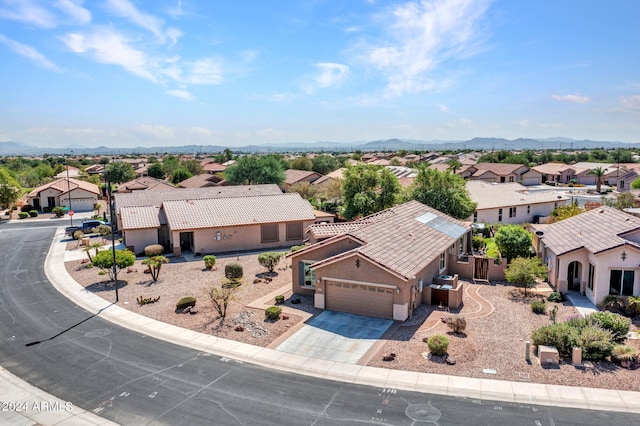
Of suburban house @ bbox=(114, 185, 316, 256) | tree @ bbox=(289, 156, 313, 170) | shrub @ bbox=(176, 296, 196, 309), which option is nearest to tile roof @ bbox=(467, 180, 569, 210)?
suburban house @ bbox=(114, 185, 316, 256)

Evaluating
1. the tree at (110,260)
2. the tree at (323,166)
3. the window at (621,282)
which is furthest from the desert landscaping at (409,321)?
the tree at (323,166)

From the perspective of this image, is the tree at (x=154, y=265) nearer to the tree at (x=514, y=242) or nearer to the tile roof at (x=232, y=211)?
the tile roof at (x=232, y=211)

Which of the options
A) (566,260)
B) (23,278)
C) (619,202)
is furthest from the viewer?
(619,202)

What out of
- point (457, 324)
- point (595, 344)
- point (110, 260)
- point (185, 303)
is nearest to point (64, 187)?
point (110, 260)

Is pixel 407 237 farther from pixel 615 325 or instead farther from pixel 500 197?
pixel 500 197

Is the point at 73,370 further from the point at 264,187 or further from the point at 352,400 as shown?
the point at 264,187

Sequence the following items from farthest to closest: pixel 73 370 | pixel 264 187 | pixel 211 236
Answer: pixel 264 187 < pixel 211 236 < pixel 73 370

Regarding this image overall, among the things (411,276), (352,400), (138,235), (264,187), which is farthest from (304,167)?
(352,400)
